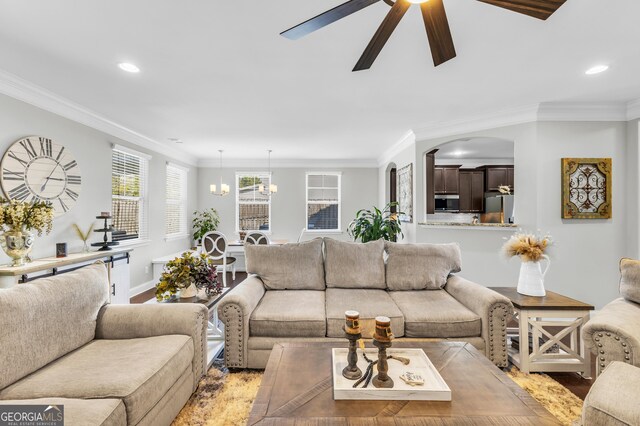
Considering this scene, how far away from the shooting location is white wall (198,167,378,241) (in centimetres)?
725

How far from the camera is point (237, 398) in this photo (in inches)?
81.9

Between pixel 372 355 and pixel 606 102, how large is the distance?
4.05m

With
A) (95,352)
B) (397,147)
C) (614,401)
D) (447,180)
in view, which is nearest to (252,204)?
(397,147)

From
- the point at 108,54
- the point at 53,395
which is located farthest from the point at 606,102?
the point at 53,395

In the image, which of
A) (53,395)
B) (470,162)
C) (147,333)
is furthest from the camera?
(470,162)

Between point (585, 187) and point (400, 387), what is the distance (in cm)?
372

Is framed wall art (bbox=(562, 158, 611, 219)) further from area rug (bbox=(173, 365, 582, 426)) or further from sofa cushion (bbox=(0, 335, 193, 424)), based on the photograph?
sofa cushion (bbox=(0, 335, 193, 424))

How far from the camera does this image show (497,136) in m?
3.92

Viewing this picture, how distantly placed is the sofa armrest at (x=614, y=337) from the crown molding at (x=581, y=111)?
2541 millimetres

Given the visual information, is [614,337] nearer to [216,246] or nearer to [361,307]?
[361,307]

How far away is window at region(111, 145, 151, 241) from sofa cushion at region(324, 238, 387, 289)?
304 centimetres

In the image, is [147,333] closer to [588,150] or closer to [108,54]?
[108,54]

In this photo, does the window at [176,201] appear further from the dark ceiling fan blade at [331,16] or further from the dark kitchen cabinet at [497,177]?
the dark kitchen cabinet at [497,177]

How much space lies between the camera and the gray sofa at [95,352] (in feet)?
4.45
